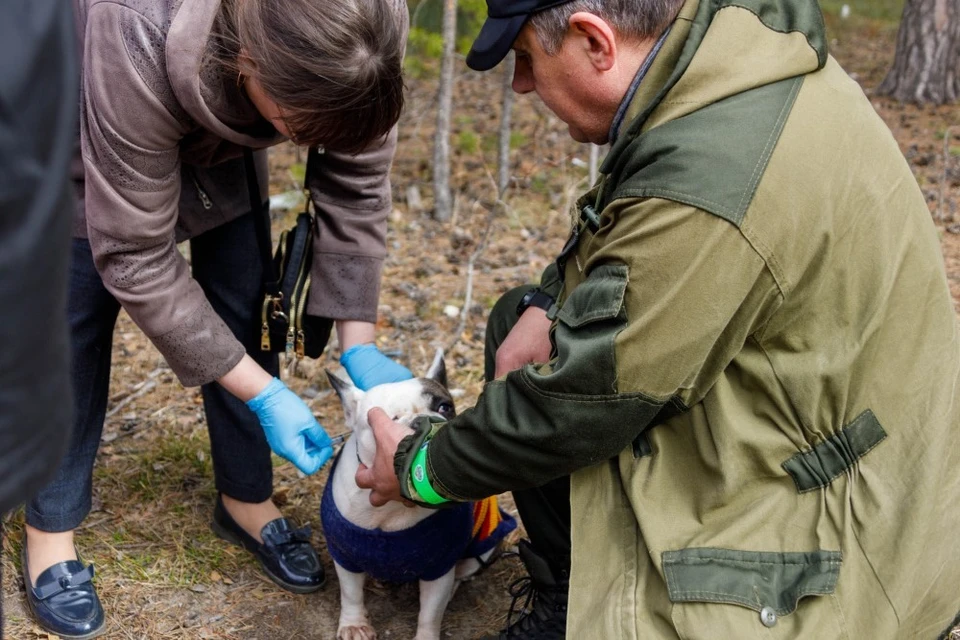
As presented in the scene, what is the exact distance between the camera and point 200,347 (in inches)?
102

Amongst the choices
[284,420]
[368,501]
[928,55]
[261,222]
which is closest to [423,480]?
[368,501]

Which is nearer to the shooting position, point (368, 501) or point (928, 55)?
point (368, 501)

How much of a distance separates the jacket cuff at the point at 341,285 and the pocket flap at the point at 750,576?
4.53 feet

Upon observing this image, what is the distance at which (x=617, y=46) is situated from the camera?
1968 millimetres

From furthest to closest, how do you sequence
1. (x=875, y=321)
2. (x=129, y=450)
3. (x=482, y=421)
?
(x=129, y=450) < (x=482, y=421) < (x=875, y=321)

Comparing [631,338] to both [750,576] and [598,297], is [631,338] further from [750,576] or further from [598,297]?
[750,576]

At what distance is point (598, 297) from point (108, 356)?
162cm

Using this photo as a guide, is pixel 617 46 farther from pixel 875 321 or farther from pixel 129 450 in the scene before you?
pixel 129 450

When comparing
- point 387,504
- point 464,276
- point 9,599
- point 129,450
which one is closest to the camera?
point 387,504

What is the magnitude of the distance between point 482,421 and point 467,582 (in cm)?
132

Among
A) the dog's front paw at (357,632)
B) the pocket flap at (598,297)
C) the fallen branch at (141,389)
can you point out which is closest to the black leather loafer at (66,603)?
the dog's front paw at (357,632)

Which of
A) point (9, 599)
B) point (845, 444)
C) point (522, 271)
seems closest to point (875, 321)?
point (845, 444)

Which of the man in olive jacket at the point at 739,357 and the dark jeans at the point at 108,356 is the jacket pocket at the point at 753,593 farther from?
the dark jeans at the point at 108,356

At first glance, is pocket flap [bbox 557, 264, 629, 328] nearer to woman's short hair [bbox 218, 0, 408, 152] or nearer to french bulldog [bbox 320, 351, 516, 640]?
woman's short hair [bbox 218, 0, 408, 152]
